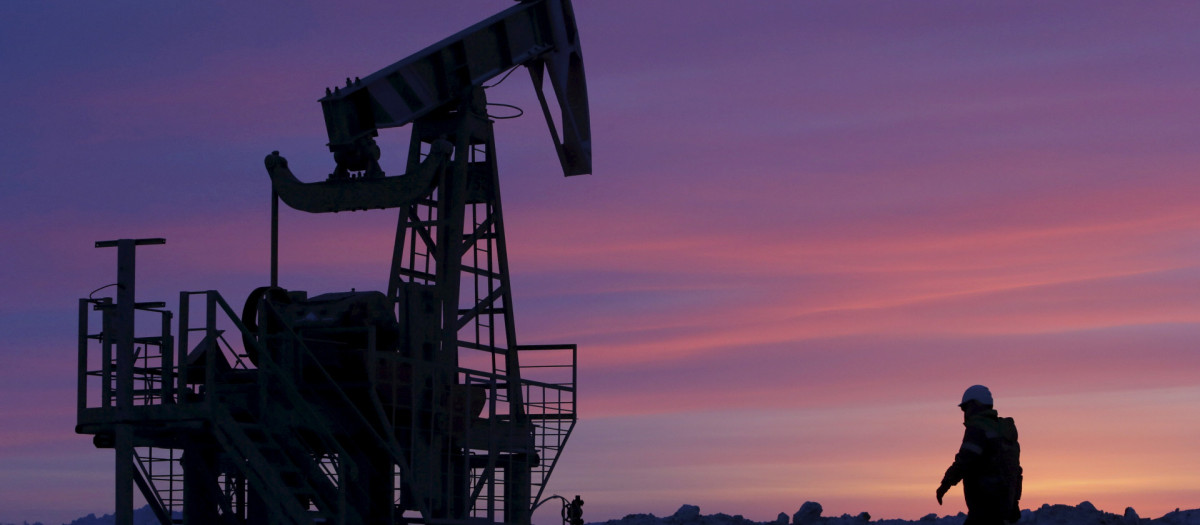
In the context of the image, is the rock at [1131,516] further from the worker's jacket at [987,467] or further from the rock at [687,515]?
the worker's jacket at [987,467]

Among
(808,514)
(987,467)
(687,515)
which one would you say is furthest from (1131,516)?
(987,467)

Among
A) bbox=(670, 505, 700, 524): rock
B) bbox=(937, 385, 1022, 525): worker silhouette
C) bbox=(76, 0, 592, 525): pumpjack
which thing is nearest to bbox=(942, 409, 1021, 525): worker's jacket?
bbox=(937, 385, 1022, 525): worker silhouette

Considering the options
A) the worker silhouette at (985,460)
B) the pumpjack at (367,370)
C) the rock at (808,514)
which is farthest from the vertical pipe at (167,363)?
the rock at (808,514)

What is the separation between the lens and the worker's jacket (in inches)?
643

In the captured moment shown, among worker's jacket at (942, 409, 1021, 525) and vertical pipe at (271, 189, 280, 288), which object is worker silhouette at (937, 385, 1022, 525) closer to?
worker's jacket at (942, 409, 1021, 525)

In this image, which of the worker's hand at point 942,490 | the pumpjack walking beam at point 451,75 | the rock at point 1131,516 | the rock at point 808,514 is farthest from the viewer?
the rock at point 808,514

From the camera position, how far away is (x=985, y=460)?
16453mm

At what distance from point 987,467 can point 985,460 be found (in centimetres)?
8

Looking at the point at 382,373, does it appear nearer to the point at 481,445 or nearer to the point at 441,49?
the point at 481,445

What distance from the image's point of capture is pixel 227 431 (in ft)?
76.2

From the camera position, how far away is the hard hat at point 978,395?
1641cm

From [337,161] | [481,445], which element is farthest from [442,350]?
[337,161]

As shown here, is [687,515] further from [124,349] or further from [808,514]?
[124,349]

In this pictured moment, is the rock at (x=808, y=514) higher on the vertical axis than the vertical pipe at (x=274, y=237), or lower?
lower
